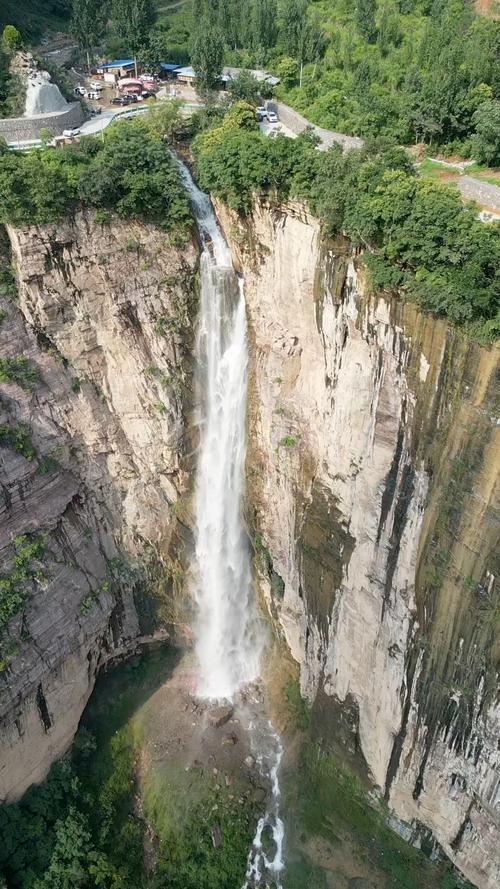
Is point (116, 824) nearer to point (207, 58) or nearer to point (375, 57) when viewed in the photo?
point (207, 58)

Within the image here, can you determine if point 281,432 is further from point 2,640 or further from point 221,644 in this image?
point 2,640

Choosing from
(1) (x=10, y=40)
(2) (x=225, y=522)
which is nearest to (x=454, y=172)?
(2) (x=225, y=522)

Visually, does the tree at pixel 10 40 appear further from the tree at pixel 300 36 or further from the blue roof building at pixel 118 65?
the tree at pixel 300 36

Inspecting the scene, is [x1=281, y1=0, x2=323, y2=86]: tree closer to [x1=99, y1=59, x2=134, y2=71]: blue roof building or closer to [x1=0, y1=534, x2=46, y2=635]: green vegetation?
[x1=99, y1=59, x2=134, y2=71]: blue roof building

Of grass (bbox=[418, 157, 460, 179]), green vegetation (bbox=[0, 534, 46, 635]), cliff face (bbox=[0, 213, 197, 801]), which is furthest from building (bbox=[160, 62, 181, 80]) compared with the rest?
green vegetation (bbox=[0, 534, 46, 635])

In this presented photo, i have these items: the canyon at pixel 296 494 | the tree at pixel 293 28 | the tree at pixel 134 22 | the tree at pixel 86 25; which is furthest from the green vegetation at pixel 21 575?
the tree at pixel 86 25
